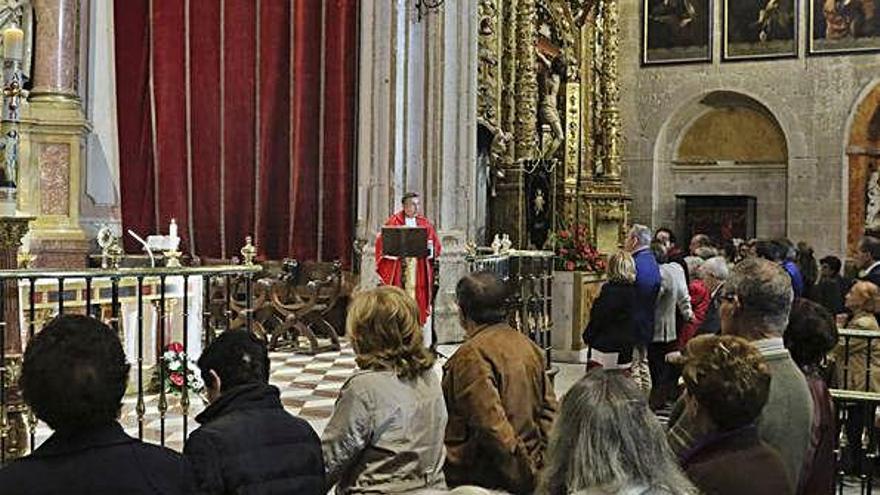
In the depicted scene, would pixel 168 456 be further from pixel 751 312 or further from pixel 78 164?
pixel 78 164

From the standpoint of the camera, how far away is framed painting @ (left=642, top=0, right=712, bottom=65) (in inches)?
739

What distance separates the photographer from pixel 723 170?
19000mm

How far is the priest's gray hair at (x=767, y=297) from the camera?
3389 mm

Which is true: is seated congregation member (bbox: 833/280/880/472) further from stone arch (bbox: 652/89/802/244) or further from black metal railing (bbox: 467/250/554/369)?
stone arch (bbox: 652/89/802/244)

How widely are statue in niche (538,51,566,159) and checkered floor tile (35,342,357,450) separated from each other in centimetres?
652

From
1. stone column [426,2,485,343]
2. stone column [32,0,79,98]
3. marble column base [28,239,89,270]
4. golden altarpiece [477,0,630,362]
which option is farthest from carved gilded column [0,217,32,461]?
golden altarpiece [477,0,630,362]

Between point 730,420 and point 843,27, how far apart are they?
654 inches

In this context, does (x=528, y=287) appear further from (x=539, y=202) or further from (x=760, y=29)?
(x=760, y=29)

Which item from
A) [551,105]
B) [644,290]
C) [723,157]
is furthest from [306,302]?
[723,157]

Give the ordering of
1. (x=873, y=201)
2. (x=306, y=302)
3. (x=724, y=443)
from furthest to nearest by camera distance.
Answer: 1. (x=873, y=201)
2. (x=306, y=302)
3. (x=724, y=443)

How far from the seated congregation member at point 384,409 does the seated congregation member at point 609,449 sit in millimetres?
1068

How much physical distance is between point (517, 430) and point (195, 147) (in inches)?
342

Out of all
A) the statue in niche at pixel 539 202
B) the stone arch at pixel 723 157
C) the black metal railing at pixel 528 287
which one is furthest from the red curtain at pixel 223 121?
the stone arch at pixel 723 157

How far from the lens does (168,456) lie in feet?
7.70
